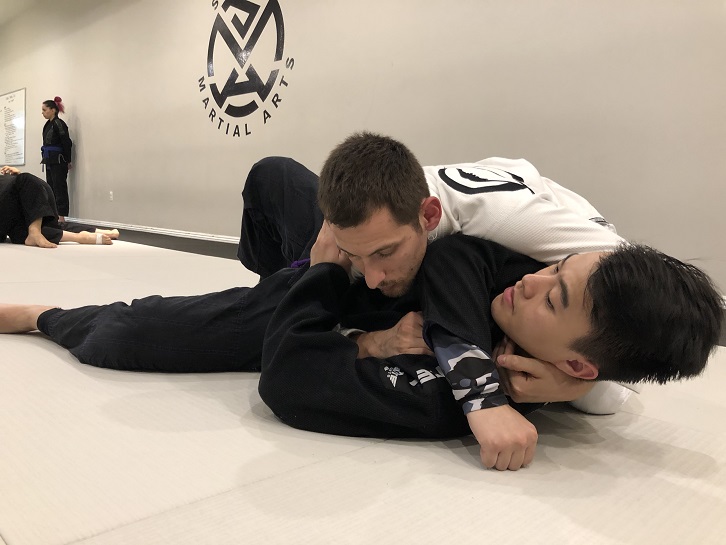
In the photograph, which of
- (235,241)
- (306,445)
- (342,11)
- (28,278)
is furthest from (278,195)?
(235,241)

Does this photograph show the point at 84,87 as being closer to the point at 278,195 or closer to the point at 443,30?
the point at 443,30

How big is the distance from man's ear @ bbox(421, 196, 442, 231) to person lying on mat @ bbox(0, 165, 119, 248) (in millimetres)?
3386

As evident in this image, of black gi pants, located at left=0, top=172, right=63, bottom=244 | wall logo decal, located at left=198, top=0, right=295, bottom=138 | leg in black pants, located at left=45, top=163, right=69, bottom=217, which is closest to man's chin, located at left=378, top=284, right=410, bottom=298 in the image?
black gi pants, located at left=0, top=172, right=63, bottom=244

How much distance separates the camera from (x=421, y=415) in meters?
0.95

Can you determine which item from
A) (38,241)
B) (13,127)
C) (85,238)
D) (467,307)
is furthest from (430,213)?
(13,127)

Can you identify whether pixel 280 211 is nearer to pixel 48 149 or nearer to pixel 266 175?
pixel 266 175

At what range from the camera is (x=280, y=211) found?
5.11 feet

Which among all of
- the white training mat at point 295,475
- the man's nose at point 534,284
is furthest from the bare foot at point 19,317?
→ the man's nose at point 534,284

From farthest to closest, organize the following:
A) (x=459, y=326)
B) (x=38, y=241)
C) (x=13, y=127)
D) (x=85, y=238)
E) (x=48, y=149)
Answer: (x=13, y=127), (x=48, y=149), (x=85, y=238), (x=38, y=241), (x=459, y=326)

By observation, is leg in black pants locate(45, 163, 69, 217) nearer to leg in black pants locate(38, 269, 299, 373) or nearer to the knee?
→ the knee

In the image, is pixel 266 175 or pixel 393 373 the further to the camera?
pixel 266 175

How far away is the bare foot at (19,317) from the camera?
59.3 inches

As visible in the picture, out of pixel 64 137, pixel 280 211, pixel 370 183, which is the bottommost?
pixel 280 211

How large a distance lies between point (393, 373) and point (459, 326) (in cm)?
15
